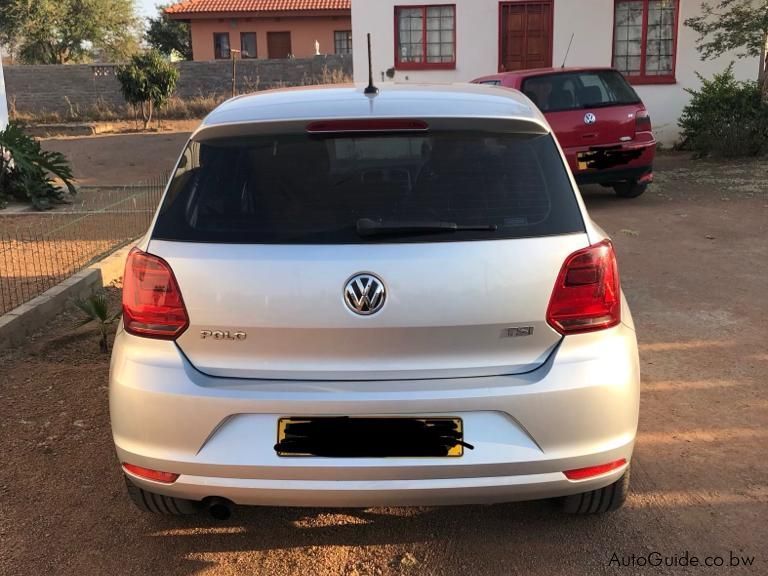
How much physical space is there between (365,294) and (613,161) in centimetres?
814

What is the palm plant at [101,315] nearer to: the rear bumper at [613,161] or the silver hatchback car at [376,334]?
the silver hatchback car at [376,334]

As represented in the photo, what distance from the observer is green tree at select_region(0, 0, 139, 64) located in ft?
120

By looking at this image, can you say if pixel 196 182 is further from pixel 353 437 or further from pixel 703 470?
pixel 703 470

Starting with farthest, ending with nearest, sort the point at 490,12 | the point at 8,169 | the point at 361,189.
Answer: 1. the point at 490,12
2. the point at 8,169
3. the point at 361,189

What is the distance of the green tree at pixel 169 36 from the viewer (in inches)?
1823

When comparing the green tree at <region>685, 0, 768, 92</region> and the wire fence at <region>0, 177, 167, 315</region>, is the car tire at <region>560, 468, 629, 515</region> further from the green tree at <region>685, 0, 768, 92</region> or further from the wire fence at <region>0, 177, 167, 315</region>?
the green tree at <region>685, 0, 768, 92</region>

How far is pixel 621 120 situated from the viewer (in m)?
9.71

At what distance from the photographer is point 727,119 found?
13914 mm

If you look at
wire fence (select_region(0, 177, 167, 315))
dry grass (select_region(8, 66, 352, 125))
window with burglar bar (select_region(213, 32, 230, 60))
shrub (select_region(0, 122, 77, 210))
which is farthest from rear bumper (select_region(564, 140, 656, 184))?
window with burglar bar (select_region(213, 32, 230, 60))

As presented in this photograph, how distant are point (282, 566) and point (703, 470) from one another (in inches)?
76.2

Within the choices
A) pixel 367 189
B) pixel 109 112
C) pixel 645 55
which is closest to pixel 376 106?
pixel 367 189

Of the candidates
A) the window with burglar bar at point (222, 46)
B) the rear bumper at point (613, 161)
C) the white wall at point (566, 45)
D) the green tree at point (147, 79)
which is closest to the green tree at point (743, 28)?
the white wall at point (566, 45)

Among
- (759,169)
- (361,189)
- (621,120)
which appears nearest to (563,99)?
(621,120)

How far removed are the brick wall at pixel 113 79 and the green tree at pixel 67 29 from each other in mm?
10009
